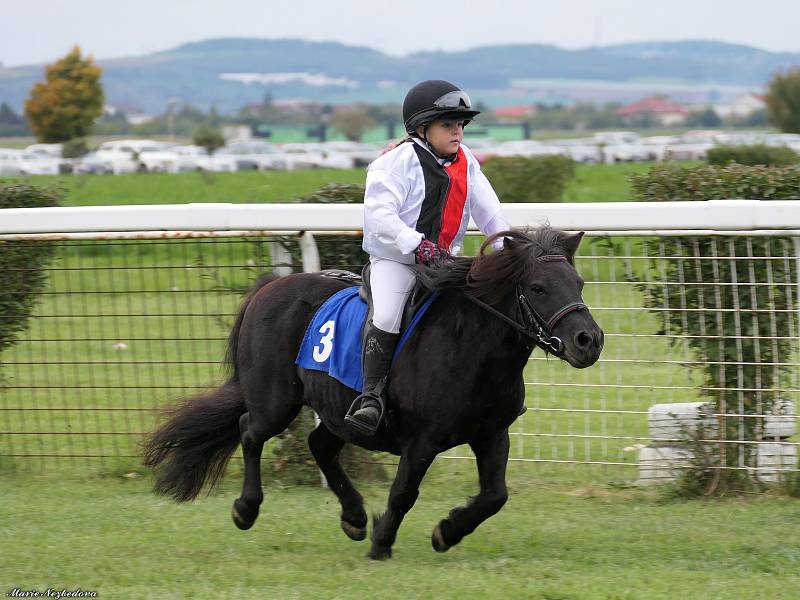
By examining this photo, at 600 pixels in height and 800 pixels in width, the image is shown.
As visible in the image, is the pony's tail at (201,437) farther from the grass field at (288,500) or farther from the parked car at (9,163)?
the parked car at (9,163)

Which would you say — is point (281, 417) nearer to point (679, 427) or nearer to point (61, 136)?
point (679, 427)

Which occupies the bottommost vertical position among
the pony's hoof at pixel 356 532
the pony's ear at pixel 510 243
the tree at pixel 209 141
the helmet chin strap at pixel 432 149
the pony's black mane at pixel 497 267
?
the pony's hoof at pixel 356 532

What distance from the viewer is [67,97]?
5900 centimetres

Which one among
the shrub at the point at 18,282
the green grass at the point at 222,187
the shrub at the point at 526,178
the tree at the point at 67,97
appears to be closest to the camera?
the shrub at the point at 18,282

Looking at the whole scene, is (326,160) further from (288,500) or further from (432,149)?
(432,149)

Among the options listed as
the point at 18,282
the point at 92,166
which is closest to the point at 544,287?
the point at 18,282

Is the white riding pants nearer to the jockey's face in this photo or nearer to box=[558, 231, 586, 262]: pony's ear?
the jockey's face

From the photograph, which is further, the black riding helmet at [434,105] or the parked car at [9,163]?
the parked car at [9,163]

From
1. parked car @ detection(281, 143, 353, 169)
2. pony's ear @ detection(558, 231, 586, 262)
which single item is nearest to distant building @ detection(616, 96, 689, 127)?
parked car @ detection(281, 143, 353, 169)

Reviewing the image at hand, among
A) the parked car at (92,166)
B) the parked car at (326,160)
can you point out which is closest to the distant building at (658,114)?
the parked car at (326,160)

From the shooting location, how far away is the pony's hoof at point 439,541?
5.75 meters

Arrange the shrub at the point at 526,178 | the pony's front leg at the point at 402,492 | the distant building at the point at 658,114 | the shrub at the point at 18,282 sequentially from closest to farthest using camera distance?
the pony's front leg at the point at 402,492
the shrub at the point at 18,282
the shrub at the point at 526,178
the distant building at the point at 658,114

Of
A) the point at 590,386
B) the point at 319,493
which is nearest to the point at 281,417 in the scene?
the point at 319,493

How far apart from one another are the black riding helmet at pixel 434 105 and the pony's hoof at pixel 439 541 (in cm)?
191
